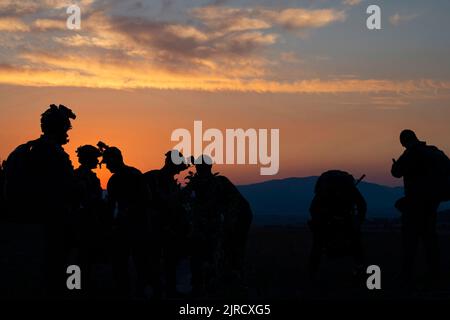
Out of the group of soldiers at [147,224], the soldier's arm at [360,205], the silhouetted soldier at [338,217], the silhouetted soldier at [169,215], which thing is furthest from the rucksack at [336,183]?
the silhouetted soldier at [169,215]

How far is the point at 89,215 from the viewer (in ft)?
29.1

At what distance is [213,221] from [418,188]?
155 inches

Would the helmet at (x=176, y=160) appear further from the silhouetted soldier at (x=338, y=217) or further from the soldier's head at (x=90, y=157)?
the silhouetted soldier at (x=338, y=217)

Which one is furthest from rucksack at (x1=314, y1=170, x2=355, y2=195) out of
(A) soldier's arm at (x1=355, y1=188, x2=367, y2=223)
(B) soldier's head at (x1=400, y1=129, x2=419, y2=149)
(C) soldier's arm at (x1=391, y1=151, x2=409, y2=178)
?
(B) soldier's head at (x1=400, y1=129, x2=419, y2=149)

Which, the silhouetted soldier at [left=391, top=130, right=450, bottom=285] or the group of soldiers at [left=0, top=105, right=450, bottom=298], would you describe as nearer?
the group of soldiers at [left=0, top=105, right=450, bottom=298]

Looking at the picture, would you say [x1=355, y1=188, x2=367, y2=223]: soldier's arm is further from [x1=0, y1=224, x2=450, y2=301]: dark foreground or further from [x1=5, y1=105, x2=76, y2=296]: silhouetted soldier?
[x1=5, y1=105, x2=76, y2=296]: silhouetted soldier

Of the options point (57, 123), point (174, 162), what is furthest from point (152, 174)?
point (57, 123)

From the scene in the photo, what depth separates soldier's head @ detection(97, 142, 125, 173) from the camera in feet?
30.1

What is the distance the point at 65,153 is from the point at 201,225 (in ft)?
8.71

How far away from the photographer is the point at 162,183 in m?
9.70

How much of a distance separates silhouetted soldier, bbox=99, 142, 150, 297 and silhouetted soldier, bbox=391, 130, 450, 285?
183 inches

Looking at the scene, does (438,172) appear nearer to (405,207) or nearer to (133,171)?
(405,207)

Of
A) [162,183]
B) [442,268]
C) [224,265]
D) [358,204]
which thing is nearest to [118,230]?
[162,183]
